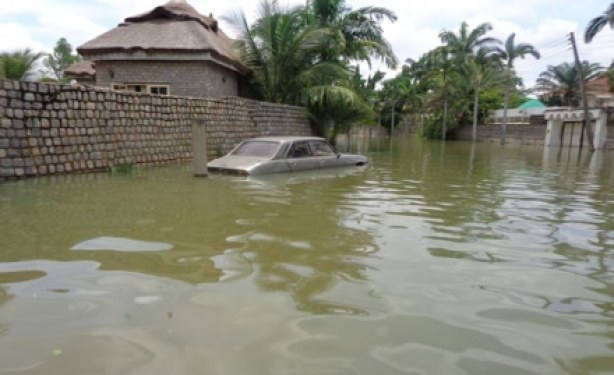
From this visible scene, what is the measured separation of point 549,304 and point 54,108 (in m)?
9.91

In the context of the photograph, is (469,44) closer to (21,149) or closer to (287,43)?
(287,43)

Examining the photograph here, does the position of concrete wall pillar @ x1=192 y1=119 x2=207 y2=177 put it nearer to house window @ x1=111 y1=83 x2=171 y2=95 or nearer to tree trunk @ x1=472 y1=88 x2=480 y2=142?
house window @ x1=111 y1=83 x2=171 y2=95

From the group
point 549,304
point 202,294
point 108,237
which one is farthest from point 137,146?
point 549,304

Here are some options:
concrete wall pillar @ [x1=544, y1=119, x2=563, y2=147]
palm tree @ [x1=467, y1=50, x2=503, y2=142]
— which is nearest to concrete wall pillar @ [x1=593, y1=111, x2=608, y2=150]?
concrete wall pillar @ [x1=544, y1=119, x2=563, y2=147]

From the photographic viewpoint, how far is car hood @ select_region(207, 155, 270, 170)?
10625 millimetres

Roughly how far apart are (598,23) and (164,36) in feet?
87.9

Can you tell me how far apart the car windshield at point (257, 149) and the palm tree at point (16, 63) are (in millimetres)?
9201

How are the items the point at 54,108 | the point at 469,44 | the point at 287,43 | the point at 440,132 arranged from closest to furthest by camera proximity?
the point at 54,108, the point at 287,43, the point at 469,44, the point at 440,132

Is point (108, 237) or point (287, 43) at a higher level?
point (287, 43)

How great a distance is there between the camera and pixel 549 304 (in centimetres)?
378

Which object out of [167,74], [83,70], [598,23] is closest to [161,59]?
[167,74]

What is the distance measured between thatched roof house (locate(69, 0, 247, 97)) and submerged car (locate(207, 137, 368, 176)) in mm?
8066

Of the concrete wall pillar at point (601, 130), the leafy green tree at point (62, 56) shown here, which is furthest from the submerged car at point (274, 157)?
the leafy green tree at point (62, 56)

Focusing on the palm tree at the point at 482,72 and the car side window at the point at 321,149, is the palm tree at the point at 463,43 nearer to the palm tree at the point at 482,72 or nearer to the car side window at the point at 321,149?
the palm tree at the point at 482,72
